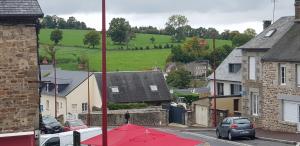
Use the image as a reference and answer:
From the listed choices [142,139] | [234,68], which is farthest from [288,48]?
[142,139]

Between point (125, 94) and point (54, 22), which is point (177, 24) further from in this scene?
point (125, 94)

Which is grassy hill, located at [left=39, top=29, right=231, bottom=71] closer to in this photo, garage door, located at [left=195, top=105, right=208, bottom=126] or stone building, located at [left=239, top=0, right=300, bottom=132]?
garage door, located at [left=195, top=105, right=208, bottom=126]

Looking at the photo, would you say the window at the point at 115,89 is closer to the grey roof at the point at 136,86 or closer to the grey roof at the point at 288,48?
the grey roof at the point at 136,86

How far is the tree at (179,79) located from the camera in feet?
292

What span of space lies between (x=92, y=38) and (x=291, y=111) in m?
86.3

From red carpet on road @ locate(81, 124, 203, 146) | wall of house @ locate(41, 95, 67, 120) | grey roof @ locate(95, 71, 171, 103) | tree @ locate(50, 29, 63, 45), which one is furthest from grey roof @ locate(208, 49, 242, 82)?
tree @ locate(50, 29, 63, 45)

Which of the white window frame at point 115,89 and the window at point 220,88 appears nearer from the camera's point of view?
the window at point 220,88

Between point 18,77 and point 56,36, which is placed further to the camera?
point 56,36

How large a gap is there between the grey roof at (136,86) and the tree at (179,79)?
2074cm

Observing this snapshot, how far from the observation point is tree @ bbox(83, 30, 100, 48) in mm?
119688

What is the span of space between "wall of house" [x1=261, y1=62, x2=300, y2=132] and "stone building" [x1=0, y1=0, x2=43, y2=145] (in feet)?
70.5

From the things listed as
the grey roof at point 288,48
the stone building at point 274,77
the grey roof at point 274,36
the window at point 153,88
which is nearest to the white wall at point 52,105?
the window at point 153,88

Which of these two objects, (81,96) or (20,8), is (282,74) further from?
(81,96)

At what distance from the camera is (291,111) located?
119ft
